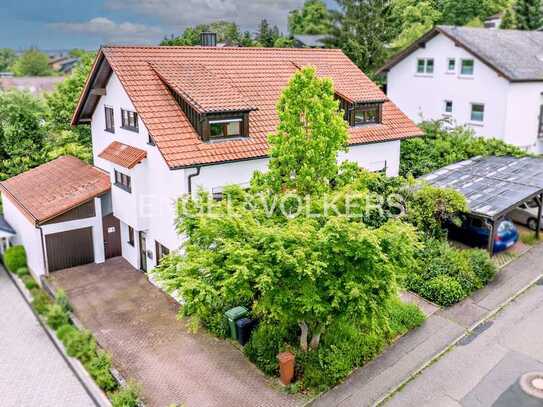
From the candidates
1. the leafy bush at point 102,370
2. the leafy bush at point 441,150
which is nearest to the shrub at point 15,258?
the leafy bush at point 102,370

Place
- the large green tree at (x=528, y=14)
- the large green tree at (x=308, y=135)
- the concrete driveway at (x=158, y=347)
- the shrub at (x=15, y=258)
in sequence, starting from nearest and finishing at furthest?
the large green tree at (x=308, y=135)
the concrete driveway at (x=158, y=347)
the shrub at (x=15, y=258)
the large green tree at (x=528, y=14)

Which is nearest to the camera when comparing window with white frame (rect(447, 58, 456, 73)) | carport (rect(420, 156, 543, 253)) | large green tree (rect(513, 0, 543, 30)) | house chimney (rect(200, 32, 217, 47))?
carport (rect(420, 156, 543, 253))

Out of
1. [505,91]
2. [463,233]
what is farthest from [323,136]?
[505,91]

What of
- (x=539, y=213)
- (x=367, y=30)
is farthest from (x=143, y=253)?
(x=367, y=30)

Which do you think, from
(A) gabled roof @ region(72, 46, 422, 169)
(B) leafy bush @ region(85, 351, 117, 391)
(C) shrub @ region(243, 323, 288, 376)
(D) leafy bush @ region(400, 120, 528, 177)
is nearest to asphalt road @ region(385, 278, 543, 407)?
(C) shrub @ region(243, 323, 288, 376)

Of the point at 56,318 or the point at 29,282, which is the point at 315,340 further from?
the point at 29,282

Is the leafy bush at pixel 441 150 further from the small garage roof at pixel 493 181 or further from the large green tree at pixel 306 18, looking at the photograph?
the large green tree at pixel 306 18

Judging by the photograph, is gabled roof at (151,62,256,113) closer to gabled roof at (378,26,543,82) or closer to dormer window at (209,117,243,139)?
dormer window at (209,117,243,139)

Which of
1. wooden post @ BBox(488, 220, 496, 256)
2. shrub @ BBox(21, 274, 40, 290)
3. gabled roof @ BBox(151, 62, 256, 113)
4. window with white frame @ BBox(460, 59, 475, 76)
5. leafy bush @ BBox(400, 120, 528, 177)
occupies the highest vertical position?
window with white frame @ BBox(460, 59, 475, 76)
